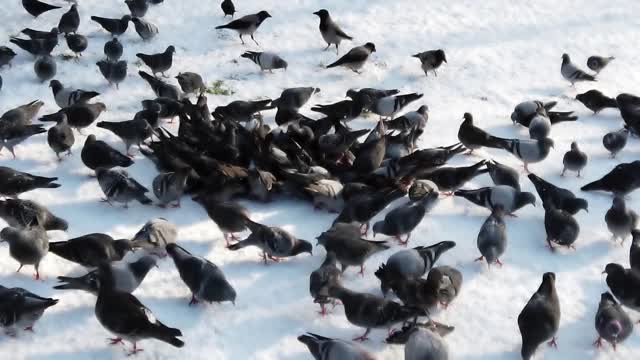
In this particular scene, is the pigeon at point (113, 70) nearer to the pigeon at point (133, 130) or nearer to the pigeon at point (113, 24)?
the pigeon at point (113, 24)

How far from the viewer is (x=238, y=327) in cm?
526

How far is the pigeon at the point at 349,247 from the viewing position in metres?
5.78

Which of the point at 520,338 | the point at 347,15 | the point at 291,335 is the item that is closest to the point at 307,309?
the point at 291,335

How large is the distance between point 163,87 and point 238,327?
4.32 metres

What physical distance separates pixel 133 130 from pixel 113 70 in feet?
6.08

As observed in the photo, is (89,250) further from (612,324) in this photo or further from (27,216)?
(612,324)

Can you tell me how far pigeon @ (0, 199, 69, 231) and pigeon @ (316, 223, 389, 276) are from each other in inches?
88.3

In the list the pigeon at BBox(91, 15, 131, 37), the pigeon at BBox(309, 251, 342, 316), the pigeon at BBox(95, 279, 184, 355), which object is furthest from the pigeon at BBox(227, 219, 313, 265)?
the pigeon at BBox(91, 15, 131, 37)

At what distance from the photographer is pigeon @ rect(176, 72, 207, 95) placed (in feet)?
29.4

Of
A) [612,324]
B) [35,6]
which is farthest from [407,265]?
[35,6]

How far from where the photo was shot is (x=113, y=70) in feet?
29.7

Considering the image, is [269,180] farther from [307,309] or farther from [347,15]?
[347,15]

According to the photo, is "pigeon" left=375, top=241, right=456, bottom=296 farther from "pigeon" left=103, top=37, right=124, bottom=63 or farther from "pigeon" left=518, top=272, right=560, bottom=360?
"pigeon" left=103, top=37, right=124, bottom=63

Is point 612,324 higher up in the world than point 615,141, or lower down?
higher up
